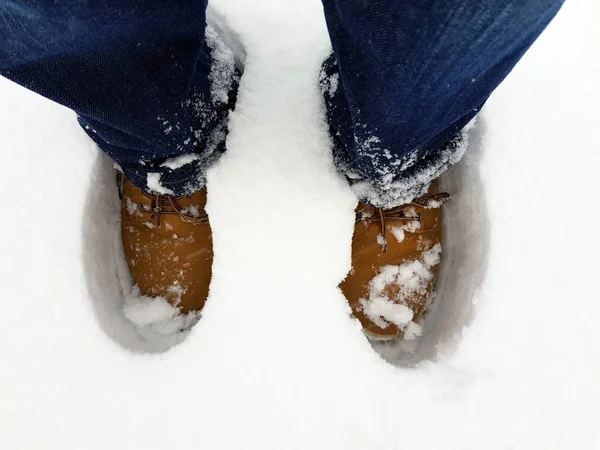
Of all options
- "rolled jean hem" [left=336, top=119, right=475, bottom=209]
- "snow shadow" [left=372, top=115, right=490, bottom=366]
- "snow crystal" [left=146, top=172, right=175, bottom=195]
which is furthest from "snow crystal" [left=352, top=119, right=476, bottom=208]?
"snow crystal" [left=146, top=172, right=175, bottom=195]

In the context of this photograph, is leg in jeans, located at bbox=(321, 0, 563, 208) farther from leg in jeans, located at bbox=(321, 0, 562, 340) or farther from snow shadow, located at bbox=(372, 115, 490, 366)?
snow shadow, located at bbox=(372, 115, 490, 366)

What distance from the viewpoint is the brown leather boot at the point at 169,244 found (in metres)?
0.80

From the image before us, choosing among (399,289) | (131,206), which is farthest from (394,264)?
(131,206)

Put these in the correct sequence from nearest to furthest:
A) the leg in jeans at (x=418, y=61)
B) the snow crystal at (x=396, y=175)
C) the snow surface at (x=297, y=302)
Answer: the leg in jeans at (x=418, y=61)
the snow crystal at (x=396, y=175)
the snow surface at (x=297, y=302)

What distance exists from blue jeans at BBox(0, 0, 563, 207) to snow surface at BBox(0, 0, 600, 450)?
0.14m

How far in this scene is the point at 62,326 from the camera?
0.77 metres

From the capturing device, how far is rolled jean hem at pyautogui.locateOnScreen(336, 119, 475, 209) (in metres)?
0.63

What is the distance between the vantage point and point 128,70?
460mm

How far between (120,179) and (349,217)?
1.39ft

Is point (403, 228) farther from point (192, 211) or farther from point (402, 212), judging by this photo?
point (192, 211)

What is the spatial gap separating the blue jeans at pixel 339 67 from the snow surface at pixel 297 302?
145 mm

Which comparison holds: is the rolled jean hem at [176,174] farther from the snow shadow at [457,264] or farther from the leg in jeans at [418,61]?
the snow shadow at [457,264]

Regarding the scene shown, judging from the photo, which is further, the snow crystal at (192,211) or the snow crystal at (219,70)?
the snow crystal at (192,211)

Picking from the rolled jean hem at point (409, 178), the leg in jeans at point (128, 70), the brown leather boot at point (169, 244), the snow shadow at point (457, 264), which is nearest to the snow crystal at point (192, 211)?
the brown leather boot at point (169, 244)
